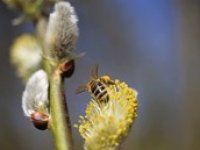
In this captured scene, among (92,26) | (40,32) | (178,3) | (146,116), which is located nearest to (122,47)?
(92,26)

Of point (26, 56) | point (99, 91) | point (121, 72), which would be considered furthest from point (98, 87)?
point (121, 72)

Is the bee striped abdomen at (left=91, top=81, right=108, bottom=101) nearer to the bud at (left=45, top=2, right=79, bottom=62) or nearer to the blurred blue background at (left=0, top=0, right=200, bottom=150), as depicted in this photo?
the bud at (left=45, top=2, right=79, bottom=62)

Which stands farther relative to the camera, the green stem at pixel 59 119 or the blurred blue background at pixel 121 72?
the blurred blue background at pixel 121 72

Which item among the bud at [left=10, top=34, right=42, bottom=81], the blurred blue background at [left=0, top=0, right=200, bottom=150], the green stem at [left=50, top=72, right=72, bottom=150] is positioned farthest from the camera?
the blurred blue background at [left=0, top=0, right=200, bottom=150]

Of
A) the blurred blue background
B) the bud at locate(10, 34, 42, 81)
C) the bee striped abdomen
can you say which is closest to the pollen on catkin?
the bee striped abdomen

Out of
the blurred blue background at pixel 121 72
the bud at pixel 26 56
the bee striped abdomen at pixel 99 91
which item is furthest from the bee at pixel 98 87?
the blurred blue background at pixel 121 72

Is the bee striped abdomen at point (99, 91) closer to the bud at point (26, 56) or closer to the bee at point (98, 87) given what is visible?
the bee at point (98, 87)
